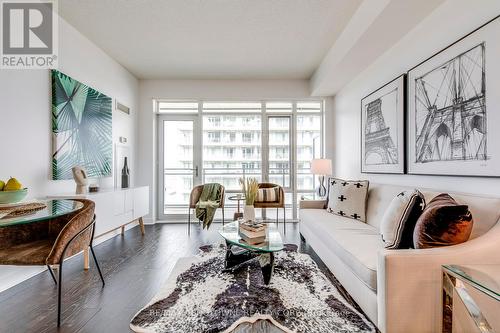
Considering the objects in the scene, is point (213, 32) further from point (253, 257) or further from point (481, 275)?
point (481, 275)

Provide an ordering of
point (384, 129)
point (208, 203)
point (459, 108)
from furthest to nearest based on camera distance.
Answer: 1. point (208, 203)
2. point (384, 129)
3. point (459, 108)

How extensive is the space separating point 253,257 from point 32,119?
8.35 ft

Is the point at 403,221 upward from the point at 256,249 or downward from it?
upward

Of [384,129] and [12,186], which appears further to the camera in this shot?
[384,129]

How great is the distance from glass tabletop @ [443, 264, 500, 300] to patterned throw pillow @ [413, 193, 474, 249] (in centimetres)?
17

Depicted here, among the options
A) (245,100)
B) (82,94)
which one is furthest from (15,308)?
(245,100)

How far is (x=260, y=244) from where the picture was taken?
78.2 inches

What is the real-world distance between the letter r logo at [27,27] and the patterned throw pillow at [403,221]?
11.5 ft

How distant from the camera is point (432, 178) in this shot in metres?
2.07

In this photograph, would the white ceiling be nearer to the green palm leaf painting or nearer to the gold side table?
the green palm leaf painting

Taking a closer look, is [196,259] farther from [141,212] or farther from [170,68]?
[170,68]

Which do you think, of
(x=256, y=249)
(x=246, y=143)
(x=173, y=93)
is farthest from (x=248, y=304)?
(x=173, y=93)

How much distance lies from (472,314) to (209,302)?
1.50 meters

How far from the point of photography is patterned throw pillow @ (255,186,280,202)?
3.83m
